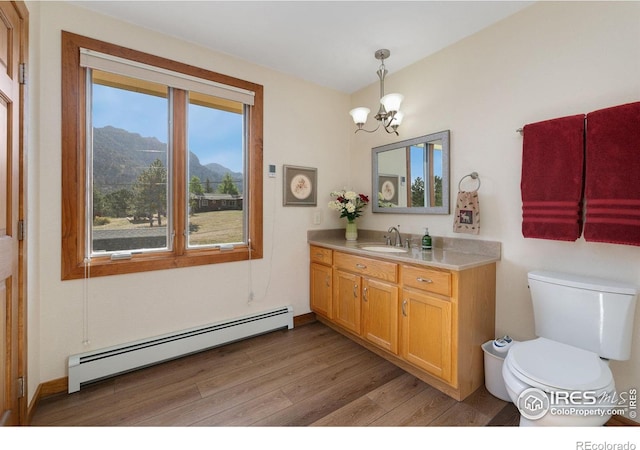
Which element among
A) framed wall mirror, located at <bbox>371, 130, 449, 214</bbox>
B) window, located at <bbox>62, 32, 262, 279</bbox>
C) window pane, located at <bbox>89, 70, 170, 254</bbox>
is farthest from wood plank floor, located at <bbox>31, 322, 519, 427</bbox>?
framed wall mirror, located at <bbox>371, 130, 449, 214</bbox>

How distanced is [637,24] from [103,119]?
331 centimetres

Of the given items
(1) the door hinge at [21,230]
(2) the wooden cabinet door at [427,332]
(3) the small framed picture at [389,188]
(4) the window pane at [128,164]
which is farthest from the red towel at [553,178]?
(1) the door hinge at [21,230]

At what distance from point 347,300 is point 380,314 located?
1.28 ft

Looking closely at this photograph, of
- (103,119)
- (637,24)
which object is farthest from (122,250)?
(637,24)

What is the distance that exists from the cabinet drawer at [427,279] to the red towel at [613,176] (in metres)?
0.77

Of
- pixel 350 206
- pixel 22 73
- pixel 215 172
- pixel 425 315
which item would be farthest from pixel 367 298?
pixel 22 73

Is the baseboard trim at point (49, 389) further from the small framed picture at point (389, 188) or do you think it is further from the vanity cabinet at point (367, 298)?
the small framed picture at point (389, 188)

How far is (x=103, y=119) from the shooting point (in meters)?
2.01

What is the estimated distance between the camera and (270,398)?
1.76 meters

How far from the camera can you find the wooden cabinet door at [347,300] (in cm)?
240

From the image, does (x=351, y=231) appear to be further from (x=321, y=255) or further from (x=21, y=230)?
(x=21, y=230)

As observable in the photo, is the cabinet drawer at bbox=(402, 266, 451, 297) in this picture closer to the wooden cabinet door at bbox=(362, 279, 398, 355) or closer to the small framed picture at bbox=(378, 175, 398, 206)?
the wooden cabinet door at bbox=(362, 279, 398, 355)
